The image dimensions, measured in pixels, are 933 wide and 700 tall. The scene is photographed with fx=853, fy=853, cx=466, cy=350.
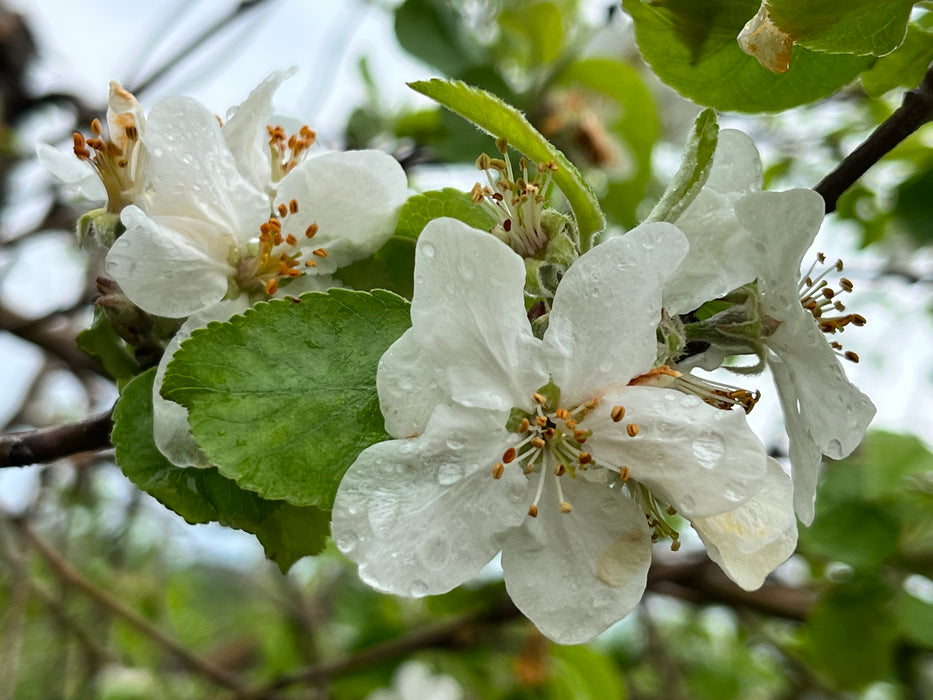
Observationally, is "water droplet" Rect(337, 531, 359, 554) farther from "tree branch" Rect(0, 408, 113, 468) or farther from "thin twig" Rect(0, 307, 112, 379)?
"thin twig" Rect(0, 307, 112, 379)

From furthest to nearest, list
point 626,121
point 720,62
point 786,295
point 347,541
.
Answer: point 626,121, point 720,62, point 786,295, point 347,541

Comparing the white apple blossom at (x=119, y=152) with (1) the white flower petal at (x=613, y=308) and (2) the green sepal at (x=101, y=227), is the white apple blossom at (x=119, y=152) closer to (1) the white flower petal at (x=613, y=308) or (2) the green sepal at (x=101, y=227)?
(2) the green sepal at (x=101, y=227)

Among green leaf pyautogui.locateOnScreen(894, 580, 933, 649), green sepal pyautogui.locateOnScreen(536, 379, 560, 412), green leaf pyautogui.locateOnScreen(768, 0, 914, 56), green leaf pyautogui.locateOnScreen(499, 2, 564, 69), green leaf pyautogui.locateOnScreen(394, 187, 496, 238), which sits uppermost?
green leaf pyautogui.locateOnScreen(768, 0, 914, 56)

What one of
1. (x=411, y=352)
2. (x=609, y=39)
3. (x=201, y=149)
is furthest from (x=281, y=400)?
(x=609, y=39)

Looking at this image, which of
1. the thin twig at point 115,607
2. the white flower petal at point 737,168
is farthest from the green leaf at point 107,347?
the thin twig at point 115,607

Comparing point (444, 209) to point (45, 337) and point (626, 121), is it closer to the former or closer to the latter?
point (45, 337)

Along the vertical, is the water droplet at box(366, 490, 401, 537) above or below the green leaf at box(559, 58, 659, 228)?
above

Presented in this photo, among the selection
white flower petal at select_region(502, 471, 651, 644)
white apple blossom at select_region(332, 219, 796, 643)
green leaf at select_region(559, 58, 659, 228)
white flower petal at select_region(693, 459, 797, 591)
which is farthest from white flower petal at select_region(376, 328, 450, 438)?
green leaf at select_region(559, 58, 659, 228)

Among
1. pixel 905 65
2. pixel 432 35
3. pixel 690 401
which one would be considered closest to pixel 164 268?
pixel 690 401
